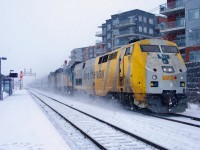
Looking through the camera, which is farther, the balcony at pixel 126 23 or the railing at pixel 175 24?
the balcony at pixel 126 23

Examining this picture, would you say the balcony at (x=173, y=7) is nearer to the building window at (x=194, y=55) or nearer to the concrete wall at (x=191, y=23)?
the concrete wall at (x=191, y=23)

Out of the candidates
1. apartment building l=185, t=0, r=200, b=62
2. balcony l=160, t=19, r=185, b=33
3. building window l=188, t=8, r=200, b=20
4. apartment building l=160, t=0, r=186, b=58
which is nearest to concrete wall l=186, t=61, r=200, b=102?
apartment building l=185, t=0, r=200, b=62

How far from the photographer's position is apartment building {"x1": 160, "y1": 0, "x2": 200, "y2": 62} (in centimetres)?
3838

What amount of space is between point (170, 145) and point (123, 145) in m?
1.24

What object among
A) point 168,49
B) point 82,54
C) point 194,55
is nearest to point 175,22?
point 194,55

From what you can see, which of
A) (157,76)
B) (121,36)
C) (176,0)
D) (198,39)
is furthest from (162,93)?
(121,36)

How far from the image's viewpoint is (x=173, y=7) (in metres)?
43.5

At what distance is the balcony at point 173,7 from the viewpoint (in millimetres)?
42259

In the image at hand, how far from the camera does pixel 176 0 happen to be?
43.7 metres

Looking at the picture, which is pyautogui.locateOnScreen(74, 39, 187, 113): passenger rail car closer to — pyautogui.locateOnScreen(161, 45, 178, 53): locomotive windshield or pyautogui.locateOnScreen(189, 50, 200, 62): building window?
pyautogui.locateOnScreen(161, 45, 178, 53): locomotive windshield

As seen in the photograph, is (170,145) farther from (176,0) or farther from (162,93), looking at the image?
(176,0)

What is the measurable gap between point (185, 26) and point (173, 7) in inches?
184

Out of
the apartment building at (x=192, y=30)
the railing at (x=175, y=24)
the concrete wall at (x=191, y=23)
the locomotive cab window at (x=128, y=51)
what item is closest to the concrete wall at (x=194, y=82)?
the locomotive cab window at (x=128, y=51)

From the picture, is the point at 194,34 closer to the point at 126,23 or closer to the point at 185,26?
the point at 185,26
